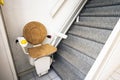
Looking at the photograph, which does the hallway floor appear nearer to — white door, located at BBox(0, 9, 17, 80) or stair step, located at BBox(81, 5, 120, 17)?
white door, located at BBox(0, 9, 17, 80)

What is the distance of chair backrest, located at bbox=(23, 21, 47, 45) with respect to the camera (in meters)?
1.68

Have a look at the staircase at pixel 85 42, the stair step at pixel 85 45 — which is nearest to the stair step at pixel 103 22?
the staircase at pixel 85 42

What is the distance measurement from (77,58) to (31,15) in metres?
1.10

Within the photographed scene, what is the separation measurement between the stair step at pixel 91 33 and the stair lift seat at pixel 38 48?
0.62 meters

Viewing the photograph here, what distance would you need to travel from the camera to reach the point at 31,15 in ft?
5.80

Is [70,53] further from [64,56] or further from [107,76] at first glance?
[107,76]

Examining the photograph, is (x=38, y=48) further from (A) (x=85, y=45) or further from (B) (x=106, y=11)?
(B) (x=106, y=11)

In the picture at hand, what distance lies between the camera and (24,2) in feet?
5.41

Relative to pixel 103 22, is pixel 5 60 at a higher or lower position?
lower

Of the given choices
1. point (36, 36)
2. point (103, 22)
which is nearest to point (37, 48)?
point (36, 36)

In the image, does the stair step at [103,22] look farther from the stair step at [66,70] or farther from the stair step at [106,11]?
the stair step at [66,70]

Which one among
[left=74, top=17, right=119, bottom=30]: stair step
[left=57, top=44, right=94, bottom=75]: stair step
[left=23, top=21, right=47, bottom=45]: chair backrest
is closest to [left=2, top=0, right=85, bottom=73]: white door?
[left=23, top=21, right=47, bottom=45]: chair backrest

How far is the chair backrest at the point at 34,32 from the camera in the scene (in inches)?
66.0

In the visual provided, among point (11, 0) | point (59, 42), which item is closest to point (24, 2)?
point (11, 0)
